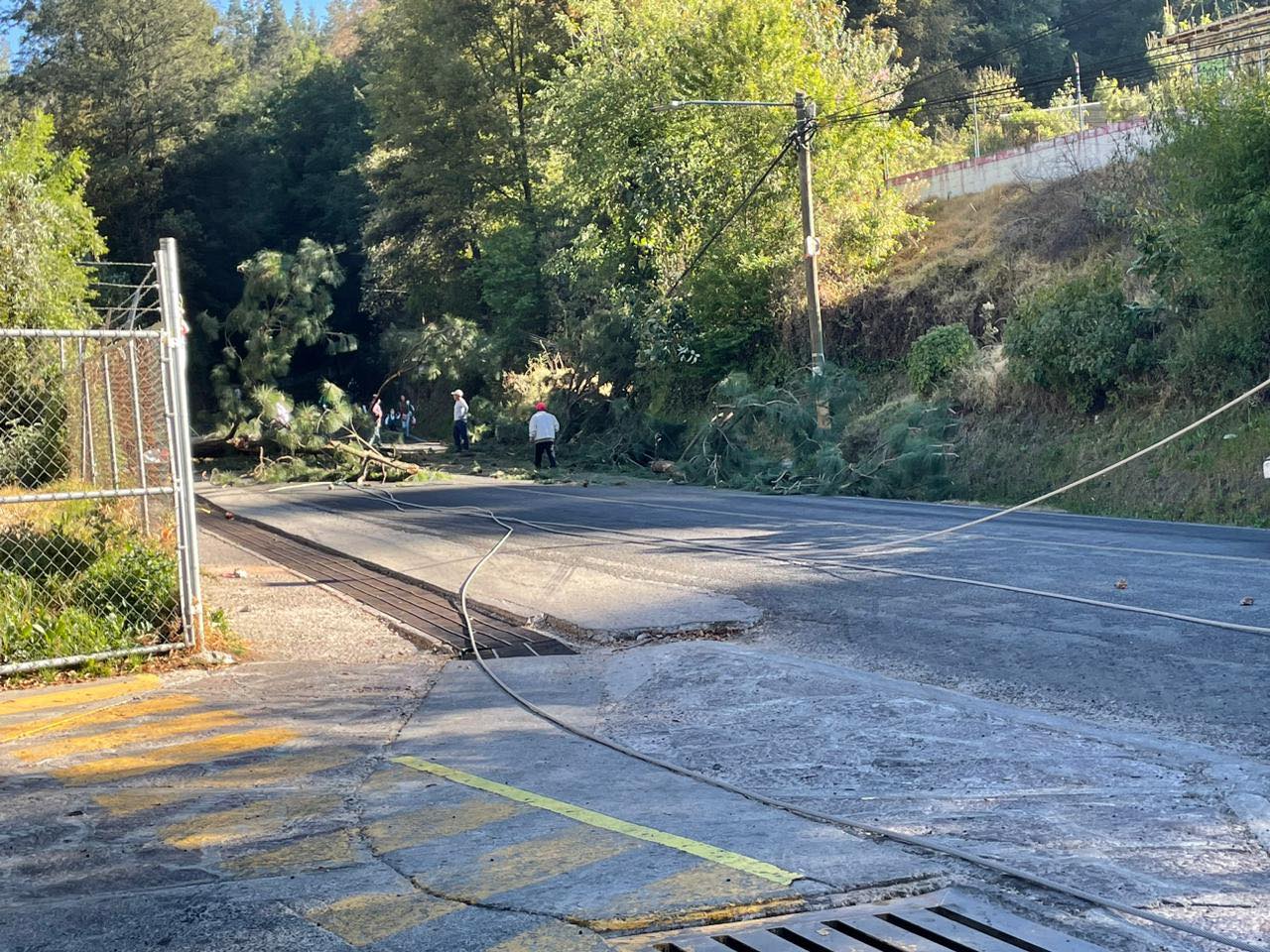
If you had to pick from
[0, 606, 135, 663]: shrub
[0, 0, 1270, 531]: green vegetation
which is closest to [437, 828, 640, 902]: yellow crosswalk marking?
[0, 606, 135, 663]: shrub

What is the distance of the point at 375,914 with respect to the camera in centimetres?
448

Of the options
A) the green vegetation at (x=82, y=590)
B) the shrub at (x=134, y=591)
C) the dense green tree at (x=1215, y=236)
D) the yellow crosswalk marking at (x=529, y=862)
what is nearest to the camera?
the yellow crosswalk marking at (x=529, y=862)

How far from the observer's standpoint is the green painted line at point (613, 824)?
15.7 ft

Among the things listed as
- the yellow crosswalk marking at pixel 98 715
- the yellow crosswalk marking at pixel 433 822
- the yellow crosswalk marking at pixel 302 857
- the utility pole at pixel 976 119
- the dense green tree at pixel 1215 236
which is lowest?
the yellow crosswalk marking at pixel 433 822

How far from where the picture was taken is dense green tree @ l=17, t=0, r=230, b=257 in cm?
5250

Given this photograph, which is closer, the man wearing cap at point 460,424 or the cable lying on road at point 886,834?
the cable lying on road at point 886,834

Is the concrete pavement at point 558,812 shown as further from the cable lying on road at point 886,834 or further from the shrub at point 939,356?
the shrub at point 939,356

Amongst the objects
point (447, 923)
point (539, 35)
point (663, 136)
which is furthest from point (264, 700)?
point (539, 35)

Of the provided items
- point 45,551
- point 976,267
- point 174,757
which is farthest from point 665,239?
point 174,757

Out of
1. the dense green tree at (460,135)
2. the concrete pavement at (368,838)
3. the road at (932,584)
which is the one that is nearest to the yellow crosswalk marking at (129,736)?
the concrete pavement at (368,838)

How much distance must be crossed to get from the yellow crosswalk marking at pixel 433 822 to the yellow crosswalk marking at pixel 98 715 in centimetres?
277

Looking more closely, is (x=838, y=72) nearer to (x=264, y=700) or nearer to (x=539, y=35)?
(x=539, y=35)

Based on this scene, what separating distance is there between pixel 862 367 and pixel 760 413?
4.26 meters

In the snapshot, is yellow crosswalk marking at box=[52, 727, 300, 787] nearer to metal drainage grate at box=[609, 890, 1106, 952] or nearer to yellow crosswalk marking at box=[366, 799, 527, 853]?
yellow crosswalk marking at box=[366, 799, 527, 853]
